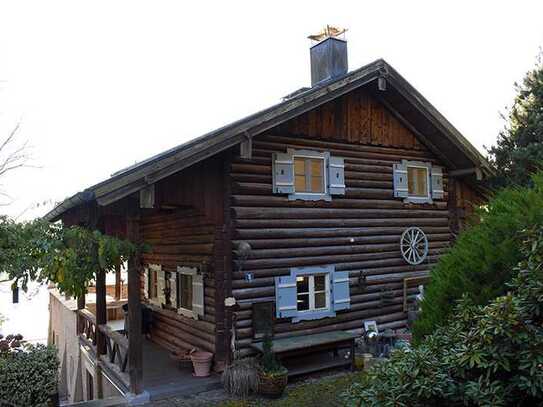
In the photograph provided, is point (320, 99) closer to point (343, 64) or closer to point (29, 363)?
point (343, 64)

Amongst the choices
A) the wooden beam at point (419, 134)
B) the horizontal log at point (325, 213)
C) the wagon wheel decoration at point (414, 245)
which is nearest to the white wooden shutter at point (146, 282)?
the horizontal log at point (325, 213)

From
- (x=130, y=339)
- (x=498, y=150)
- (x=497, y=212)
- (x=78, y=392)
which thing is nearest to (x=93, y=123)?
(x=78, y=392)

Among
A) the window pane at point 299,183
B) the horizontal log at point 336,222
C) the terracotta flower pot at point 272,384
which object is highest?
the window pane at point 299,183

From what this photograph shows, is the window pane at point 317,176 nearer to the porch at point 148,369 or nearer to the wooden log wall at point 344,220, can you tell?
the wooden log wall at point 344,220

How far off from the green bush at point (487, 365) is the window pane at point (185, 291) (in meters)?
8.12

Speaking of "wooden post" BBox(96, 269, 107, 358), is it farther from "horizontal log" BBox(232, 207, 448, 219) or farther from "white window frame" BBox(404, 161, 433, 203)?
A: "white window frame" BBox(404, 161, 433, 203)

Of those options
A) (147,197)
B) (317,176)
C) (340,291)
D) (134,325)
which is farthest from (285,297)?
(147,197)

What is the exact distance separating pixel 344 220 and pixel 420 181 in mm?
3364

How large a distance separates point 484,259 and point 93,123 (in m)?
20.8

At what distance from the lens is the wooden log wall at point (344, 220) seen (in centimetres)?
1013

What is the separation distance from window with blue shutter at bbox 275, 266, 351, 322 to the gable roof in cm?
350

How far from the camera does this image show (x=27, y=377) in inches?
296

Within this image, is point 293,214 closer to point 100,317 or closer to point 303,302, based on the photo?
point 303,302

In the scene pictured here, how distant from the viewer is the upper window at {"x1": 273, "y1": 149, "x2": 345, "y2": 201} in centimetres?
1054
